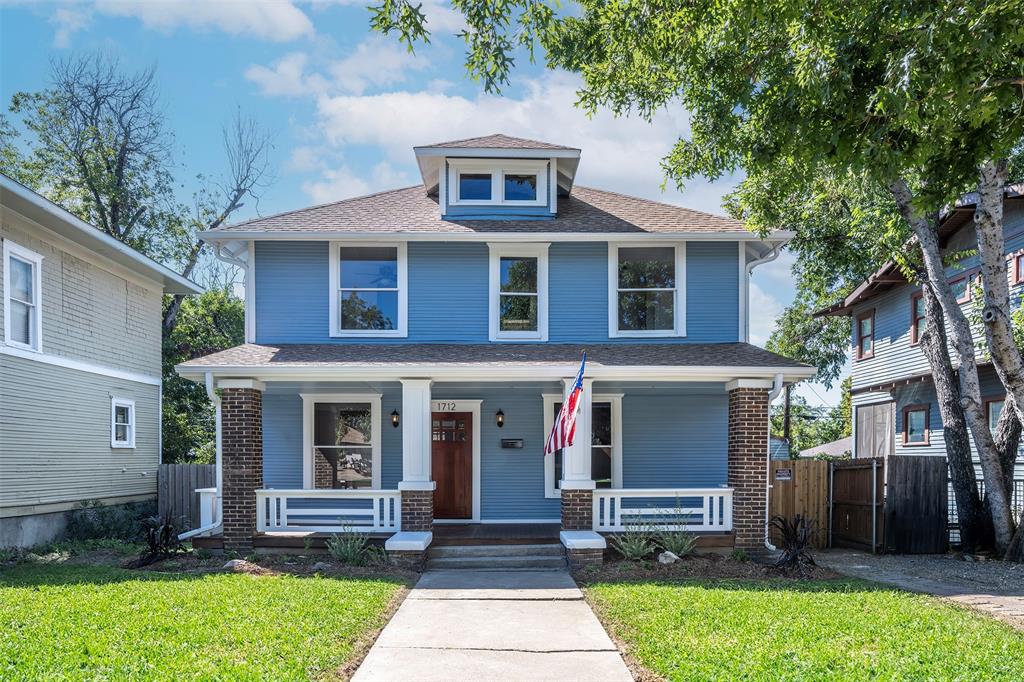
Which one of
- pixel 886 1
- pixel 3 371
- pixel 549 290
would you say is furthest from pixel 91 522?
pixel 886 1

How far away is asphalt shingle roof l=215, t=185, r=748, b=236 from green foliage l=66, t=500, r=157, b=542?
Answer: 5.72 m

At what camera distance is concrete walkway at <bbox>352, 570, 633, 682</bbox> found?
6.25m

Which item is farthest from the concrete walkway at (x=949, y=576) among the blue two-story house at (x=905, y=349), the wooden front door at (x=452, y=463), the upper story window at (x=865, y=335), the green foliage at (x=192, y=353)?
the green foliage at (x=192, y=353)

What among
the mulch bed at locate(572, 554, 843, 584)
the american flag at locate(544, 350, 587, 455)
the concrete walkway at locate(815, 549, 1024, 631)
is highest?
the american flag at locate(544, 350, 587, 455)

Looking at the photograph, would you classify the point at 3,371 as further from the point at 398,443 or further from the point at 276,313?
the point at 398,443

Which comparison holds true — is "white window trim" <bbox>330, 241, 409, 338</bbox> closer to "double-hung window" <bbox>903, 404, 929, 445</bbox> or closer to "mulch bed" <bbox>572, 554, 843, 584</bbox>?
"mulch bed" <bbox>572, 554, 843, 584</bbox>

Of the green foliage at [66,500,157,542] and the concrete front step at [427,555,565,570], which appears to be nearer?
the concrete front step at [427,555,565,570]

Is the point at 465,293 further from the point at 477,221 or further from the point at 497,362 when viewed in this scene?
the point at 497,362

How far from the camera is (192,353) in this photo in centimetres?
2406

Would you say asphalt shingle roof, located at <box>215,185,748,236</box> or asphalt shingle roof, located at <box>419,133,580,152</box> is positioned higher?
asphalt shingle roof, located at <box>419,133,580,152</box>

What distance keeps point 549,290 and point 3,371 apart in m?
8.66

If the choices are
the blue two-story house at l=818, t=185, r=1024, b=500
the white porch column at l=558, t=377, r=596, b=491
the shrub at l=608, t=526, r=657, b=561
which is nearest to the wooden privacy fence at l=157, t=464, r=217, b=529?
the white porch column at l=558, t=377, r=596, b=491

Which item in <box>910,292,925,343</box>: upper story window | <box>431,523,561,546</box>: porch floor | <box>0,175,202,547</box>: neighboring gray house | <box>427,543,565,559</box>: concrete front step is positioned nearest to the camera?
<box>427,543,565,559</box>: concrete front step

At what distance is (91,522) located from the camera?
13945 millimetres
